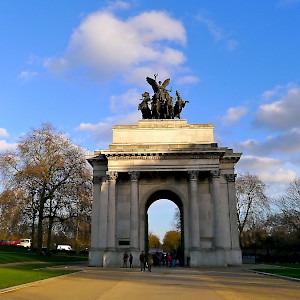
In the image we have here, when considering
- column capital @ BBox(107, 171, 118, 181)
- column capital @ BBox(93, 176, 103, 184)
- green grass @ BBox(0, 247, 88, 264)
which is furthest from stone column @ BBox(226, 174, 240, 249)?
green grass @ BBox(0, 247, 88, 264)

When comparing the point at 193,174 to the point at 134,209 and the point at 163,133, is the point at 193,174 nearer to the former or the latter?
the point at 163,133

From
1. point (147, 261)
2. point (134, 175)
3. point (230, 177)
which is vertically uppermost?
point (230, 177)

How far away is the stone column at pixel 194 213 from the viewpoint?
37.7 metres

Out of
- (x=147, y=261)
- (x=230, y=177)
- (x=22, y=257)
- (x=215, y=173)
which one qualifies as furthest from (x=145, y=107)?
(x=22, y=257)

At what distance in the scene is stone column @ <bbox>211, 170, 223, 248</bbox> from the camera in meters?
38.0

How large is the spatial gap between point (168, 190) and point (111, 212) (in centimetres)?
679

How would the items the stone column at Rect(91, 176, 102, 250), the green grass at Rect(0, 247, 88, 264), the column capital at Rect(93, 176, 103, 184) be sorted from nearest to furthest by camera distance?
the green grass at Rect(0, 247, 88, 264) → the stone column at Rect(91, 176, 102, 250) → the column capital at Rect(93, 176, 103, 184)

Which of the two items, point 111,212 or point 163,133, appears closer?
point 111,212

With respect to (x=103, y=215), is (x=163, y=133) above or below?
above

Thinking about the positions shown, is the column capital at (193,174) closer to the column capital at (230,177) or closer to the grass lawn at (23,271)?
the column capital at (230,177)

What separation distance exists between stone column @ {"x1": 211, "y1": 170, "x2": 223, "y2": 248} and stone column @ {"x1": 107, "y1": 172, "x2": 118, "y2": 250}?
10.1 metres

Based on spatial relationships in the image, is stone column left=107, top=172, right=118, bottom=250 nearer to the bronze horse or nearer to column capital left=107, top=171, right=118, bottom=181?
column capital left=107, top=171, right=118, bottom=181

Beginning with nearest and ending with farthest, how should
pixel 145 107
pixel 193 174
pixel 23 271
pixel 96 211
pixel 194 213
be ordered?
pixel 23 271
pixel 194 213
pixel 193 174
pixel 96 211
pixel 145 107

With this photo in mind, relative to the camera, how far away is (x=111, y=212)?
3906cm
